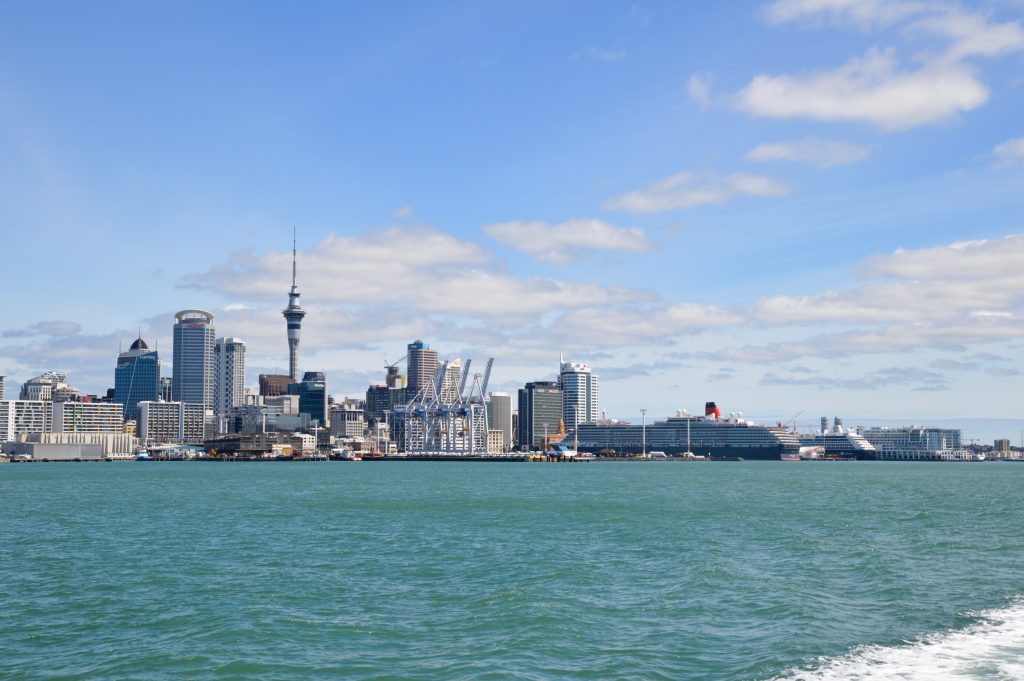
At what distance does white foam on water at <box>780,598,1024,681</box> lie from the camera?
1889cm

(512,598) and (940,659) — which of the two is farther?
(512,598)

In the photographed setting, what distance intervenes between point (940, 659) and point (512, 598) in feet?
37.5

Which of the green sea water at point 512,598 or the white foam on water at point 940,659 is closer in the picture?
the white foam on water at point 940,659

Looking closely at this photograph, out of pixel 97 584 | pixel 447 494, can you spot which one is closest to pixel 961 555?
pixel 97 584

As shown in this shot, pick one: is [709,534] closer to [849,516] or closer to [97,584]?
[849,516]

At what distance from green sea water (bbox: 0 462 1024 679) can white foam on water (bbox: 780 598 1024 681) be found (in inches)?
3.1

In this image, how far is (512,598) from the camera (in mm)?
26922

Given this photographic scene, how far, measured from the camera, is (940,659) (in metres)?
20.2

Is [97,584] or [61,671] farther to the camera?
[97,584]

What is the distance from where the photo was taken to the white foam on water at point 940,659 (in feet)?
62.0

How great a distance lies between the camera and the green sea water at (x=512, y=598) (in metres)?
20.1

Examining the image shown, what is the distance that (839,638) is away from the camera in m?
22.2

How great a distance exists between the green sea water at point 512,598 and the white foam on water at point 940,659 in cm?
8

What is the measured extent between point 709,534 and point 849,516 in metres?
15.3
